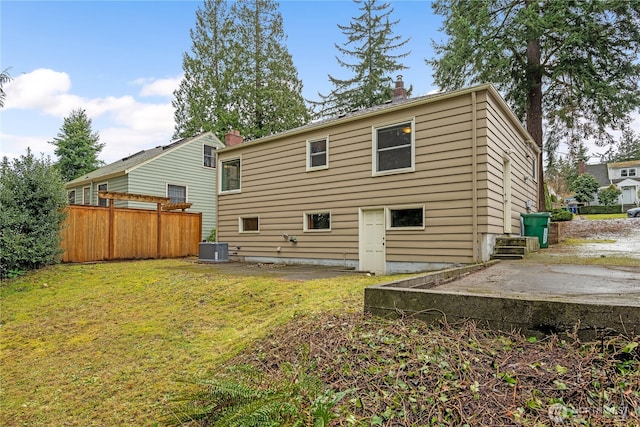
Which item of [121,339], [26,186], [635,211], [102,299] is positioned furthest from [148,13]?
[635,211]

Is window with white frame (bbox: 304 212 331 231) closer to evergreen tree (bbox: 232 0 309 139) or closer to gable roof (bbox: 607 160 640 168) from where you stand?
evergreen tree (bbox: 232 0 309 139)

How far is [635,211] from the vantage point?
18.3 metres

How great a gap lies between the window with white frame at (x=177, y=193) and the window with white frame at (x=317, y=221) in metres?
10.0

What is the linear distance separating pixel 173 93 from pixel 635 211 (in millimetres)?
29829

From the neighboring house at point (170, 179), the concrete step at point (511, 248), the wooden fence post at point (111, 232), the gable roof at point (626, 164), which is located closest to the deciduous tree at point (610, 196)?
the gable roof at point (626, 164)

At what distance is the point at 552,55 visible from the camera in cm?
1441

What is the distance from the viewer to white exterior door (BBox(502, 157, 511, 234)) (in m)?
8.80

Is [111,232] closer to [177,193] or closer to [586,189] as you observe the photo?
[177,193]

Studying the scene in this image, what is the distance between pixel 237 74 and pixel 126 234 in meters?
15.9

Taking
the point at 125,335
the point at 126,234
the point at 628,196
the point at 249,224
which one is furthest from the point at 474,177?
the point at 628,196

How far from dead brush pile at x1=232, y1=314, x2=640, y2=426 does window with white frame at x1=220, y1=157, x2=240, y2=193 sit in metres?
10.5

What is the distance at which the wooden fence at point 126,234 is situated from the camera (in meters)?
11.3

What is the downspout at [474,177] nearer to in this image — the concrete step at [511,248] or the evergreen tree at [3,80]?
the concrete step at [511,248]

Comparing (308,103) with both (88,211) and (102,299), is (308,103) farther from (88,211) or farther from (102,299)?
(102,299)
